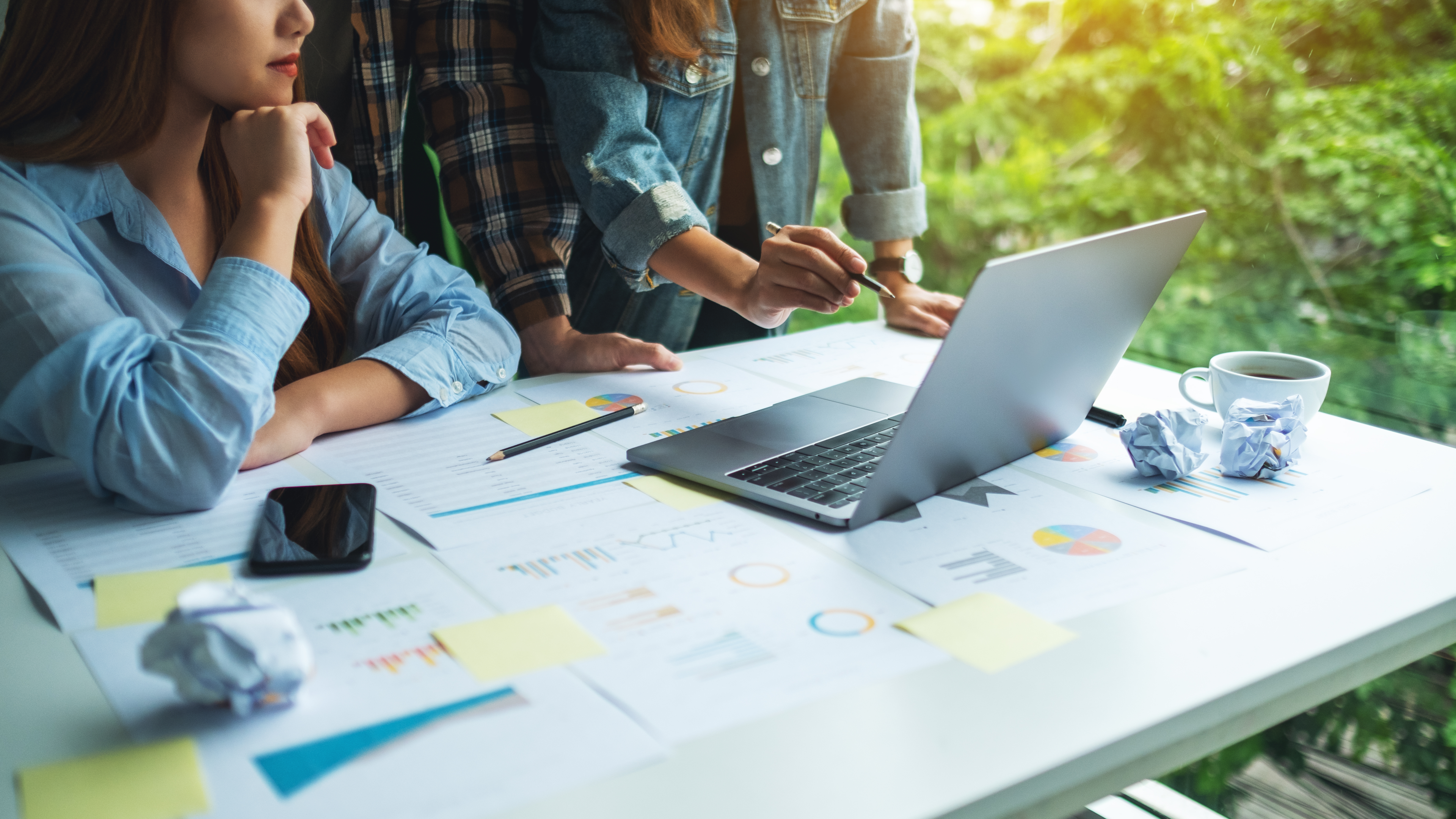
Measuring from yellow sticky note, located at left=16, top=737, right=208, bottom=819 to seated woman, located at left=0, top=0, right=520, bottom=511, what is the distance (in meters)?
0.33

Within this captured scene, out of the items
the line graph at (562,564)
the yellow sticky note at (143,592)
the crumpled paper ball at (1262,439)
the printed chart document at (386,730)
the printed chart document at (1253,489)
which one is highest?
the crumpled paper ball at (1262,439)

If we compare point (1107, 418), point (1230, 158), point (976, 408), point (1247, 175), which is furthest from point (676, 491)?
point (1230, 158)

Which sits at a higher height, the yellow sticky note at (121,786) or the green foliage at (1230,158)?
the green foliage at (1230,158)

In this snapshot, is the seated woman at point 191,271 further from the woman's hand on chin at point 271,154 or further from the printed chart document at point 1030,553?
the printed chart document at point 1030,553

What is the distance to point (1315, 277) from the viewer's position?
2094 mm

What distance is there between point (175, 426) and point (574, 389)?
432mm

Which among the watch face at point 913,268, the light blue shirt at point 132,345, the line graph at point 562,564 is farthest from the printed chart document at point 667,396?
the watch face at point 913,268

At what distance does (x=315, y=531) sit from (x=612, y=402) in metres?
0.40

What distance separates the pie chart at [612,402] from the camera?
1043mm

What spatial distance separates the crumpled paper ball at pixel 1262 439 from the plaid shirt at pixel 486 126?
81cm

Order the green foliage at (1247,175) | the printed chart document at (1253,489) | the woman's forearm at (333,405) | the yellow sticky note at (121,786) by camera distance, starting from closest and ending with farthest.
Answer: the yellow sticky note at (121,786)
the printed chart document at (1253,489)
the woman's forearm at (333,405)
the green foliage at (1247,175)

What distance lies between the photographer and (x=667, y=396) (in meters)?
1.09

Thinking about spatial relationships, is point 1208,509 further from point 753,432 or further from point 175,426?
point 175,426

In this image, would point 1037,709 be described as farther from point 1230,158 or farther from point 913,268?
point 1230,158
